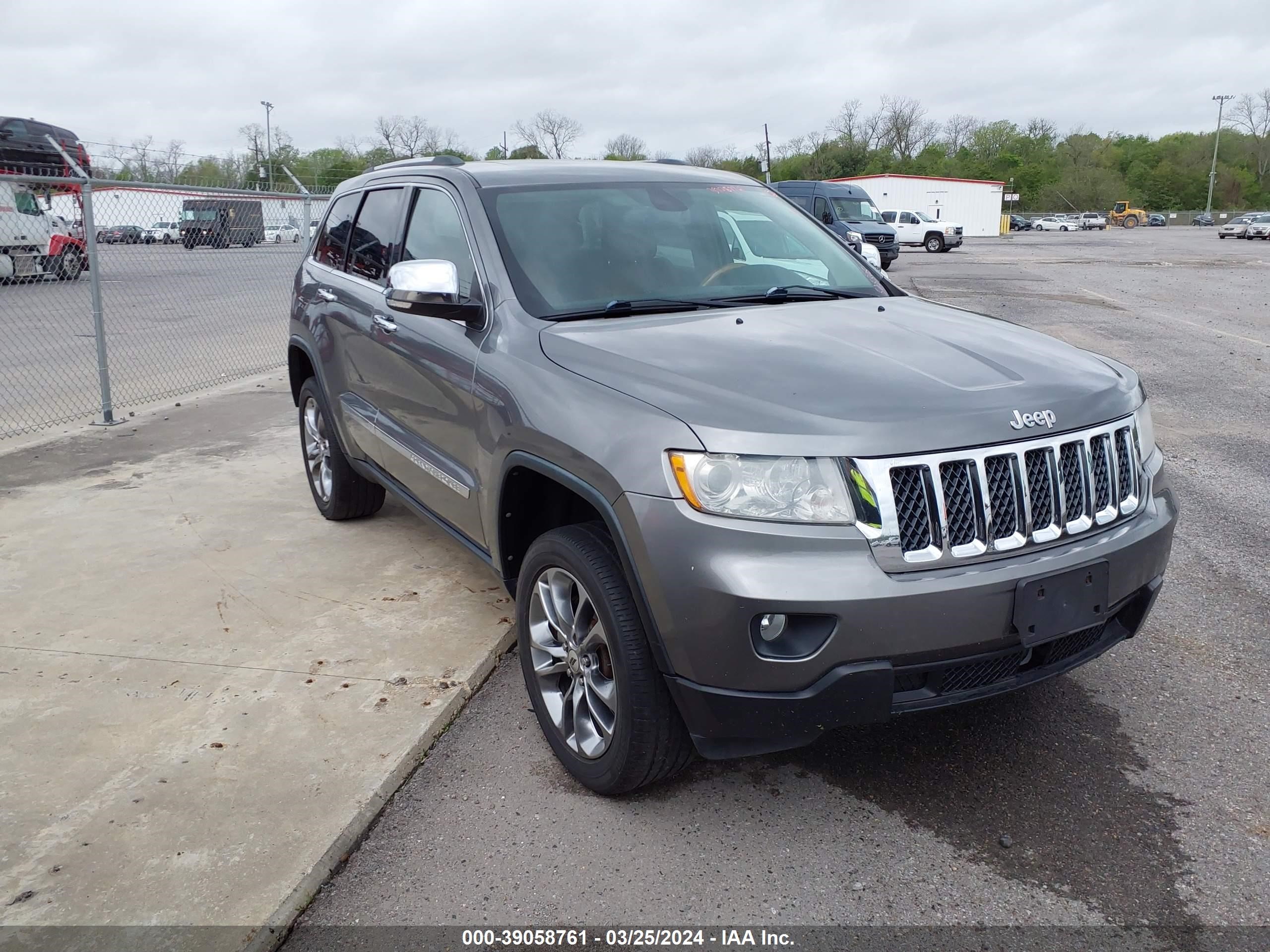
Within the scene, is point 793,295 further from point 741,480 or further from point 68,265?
point 68,265

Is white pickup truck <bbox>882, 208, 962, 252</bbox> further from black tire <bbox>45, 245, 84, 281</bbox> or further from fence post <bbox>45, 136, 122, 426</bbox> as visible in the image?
fence post <bbox>45, 136, 122, 426</bbox>

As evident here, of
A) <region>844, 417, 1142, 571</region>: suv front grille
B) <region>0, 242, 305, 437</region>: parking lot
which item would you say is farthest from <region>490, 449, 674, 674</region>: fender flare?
<region>0, 242, 305, 437</region>: parking lot

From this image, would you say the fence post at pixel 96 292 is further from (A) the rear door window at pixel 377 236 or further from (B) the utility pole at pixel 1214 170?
(B) the utility pole at pixel 1214 170

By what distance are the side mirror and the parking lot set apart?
227 inches

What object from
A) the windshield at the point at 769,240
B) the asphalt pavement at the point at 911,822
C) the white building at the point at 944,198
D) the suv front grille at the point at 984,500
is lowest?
→ the asphalt pavement at the point at 911,822

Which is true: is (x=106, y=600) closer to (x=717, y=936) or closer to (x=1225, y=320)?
(x=717, y=936)

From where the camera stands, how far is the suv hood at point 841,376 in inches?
101

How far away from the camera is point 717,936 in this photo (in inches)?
97.8

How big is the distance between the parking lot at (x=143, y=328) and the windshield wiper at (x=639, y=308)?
6.18m

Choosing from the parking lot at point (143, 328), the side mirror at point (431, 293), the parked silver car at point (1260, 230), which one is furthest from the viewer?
the parked silver car at point (1260, 230)

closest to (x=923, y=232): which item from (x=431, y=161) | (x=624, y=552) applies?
(x=431, y=161)

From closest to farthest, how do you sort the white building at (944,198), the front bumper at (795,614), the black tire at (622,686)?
the front bumper at (795,614) < the black tire at (622,686) < the white building at (944,198)

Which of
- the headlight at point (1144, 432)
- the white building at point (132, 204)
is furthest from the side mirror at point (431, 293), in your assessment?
the white building at point (132, 204)

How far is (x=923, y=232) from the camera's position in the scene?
146ft
